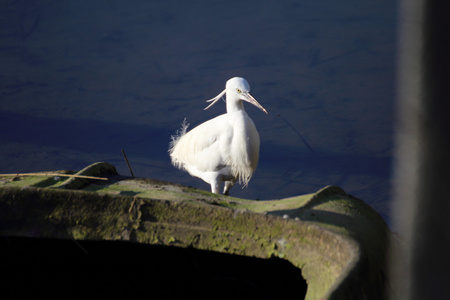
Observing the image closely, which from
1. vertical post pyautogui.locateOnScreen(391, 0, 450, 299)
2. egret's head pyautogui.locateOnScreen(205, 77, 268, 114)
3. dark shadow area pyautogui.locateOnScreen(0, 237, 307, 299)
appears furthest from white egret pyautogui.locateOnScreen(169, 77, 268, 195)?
vertical post pyautogui.locateOnScreen(391, 0, 450, 299)

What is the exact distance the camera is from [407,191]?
0.15m

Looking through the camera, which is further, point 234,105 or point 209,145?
point 209,145

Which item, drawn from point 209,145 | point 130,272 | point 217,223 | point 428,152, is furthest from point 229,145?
point 428,152

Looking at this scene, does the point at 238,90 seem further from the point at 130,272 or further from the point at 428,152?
the point at 428,152

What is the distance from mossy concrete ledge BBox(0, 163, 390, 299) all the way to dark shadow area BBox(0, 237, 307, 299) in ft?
0.49

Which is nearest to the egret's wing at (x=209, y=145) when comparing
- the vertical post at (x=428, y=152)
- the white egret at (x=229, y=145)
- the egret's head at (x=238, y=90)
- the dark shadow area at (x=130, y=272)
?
the white egret at (x=229, y=145)

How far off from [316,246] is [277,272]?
0.93 ft

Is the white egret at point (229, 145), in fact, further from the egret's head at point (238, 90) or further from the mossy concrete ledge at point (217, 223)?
the mossy concrete ledge at point (217, 223)

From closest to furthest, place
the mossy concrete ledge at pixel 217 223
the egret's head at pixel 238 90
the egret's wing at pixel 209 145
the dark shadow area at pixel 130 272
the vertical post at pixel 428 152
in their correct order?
the vertical post at pixel 428 152
the mossy concrete ledge at pixel 217 223
the dark shadow area at pixel 130 272
the egret's head at pixel 238 90
the egret's wing at pixel 209 145

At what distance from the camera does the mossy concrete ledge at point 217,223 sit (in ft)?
2.31

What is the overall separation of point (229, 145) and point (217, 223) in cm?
145

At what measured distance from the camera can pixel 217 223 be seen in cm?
79

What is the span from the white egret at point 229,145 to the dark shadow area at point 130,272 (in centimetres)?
117

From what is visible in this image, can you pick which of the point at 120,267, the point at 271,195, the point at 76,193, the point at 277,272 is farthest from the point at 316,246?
the point at 271,195
